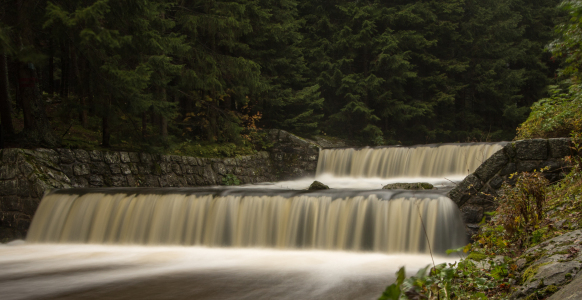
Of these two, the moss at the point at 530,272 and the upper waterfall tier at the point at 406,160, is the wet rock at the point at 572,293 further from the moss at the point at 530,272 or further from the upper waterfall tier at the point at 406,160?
the upper waterfall tier at the point at 406,160

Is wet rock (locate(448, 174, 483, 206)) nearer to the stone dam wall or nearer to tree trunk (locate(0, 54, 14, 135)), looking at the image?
the stone dam wall

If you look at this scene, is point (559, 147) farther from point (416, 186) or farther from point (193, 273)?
point (193, 273)

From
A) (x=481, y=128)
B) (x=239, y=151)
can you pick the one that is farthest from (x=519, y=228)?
(x=481, y=128)

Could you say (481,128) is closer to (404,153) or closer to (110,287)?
(404,153)

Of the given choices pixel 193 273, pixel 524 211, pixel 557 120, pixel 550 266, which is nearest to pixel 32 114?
pixel 193 273

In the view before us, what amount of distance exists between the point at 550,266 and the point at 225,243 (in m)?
5.99

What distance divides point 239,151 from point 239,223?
7.42m

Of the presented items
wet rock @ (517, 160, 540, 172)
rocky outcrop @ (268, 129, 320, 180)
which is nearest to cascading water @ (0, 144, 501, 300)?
wet rock @ (517, 160, 540, 172)

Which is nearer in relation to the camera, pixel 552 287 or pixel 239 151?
pixel 552 287

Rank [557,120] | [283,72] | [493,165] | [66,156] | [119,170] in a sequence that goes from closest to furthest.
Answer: [493,165]
[557,120]
[66,156]
[119,170]
[283,72]

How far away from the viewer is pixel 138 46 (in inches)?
393

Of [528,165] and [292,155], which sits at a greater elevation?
[528,165]

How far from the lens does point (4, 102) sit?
9734mm

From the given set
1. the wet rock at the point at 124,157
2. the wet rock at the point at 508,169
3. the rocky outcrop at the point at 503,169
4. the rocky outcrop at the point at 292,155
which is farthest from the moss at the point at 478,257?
the rocky outcrop at the point at 292,155
